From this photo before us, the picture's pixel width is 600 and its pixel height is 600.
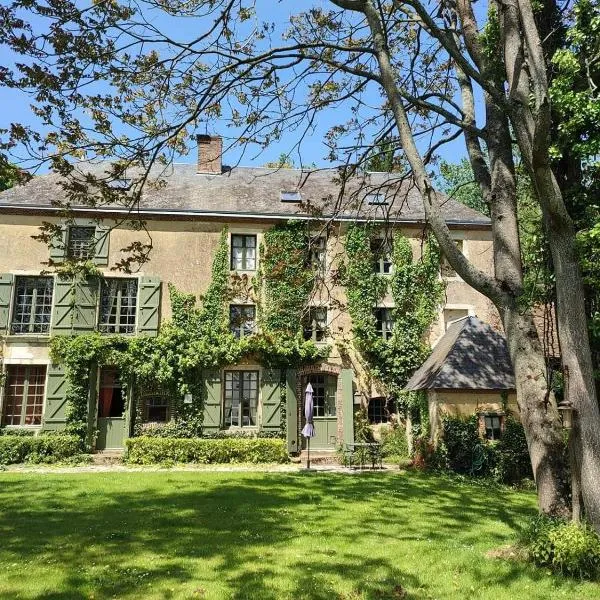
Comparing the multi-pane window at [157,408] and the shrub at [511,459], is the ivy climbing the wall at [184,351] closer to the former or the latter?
the multi-pane window at [157,408]

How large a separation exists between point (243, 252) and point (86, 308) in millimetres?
5180

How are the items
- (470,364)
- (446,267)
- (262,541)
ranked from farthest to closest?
(470,364)
(446,267)
(262,541)

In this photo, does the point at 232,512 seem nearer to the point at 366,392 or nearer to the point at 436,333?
the point at 366,392

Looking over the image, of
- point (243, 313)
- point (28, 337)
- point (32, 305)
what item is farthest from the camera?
point (243, 313)

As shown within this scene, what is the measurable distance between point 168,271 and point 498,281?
1265cm

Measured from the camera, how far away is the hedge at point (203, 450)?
1403 cm

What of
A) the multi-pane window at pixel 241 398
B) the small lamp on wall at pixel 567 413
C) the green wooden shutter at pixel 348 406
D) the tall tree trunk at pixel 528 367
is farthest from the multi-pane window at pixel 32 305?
the small lamp on wall at pixel 567 413

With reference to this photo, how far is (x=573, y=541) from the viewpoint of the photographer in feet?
16.8

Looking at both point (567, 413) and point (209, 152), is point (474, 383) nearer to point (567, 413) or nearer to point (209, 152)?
point (567, 413)

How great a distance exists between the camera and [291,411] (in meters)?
16.1

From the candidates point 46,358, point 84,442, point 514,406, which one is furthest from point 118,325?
point 514,406

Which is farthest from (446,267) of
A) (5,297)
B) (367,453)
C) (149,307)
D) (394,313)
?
(5,297)

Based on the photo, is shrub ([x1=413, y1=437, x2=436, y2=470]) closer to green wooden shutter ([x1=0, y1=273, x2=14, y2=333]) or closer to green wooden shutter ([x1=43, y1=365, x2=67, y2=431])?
green wooden shutter ([x1=43, y1=365, x2=67, y2=431])

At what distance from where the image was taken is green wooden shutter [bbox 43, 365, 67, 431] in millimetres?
15344
